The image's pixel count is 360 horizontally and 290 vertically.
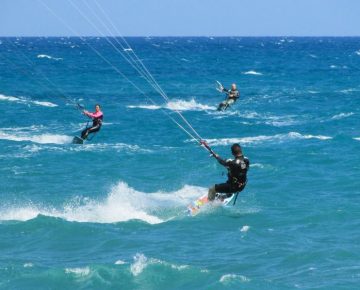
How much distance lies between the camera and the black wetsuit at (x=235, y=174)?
19.4 meters

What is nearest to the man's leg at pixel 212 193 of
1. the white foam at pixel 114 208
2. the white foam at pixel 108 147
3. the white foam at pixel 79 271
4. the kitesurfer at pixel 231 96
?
the white foam at pixel 114 208

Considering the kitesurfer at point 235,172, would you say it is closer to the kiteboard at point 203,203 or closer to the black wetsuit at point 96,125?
the kiteboard at point 203,203

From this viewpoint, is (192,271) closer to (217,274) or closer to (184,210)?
(217,274)

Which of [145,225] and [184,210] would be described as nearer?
[145,225]

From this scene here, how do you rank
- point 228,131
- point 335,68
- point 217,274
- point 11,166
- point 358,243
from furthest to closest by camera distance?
point 335,68
point 228,131
point 11,166
point 358,243
point 217,274

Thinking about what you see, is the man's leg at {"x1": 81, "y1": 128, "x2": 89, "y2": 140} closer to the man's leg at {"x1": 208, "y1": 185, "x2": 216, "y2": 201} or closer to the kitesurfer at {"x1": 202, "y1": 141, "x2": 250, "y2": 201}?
the man's leg at {"x1": 208, "y1": 185, "x2": 216, "y2": 201}

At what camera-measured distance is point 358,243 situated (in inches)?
757

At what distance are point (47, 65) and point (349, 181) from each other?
78145 mm

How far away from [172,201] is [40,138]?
47.0 feet

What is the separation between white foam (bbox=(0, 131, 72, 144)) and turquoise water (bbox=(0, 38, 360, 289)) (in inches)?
3.7

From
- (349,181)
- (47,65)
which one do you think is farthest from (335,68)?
(349,181)

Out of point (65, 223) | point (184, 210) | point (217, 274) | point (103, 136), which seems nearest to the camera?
point (217, 274)

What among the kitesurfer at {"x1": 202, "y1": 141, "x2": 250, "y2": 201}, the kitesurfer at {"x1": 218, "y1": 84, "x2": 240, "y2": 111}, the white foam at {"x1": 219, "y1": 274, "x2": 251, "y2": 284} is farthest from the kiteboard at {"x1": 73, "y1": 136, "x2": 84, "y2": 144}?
the white foam at {"x1": 219, "y1": 274, "x2": 251, "y2": 284}

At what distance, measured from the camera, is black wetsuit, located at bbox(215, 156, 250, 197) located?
19391mm
